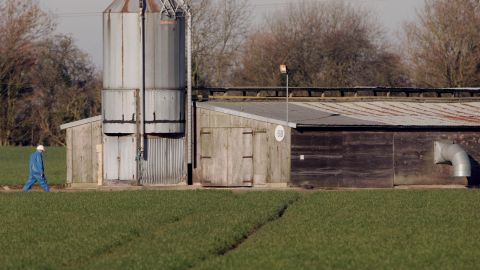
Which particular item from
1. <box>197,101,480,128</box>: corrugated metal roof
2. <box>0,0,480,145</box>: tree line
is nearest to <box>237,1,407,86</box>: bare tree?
<box>0,0,480,145</box>: tree line

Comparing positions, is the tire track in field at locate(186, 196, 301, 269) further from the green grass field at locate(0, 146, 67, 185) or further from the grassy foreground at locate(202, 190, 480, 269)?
the green grass field at locate(0, 146, 67, 185)

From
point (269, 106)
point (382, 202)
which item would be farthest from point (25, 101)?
point (382, 202)

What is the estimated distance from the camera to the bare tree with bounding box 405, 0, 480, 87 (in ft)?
290

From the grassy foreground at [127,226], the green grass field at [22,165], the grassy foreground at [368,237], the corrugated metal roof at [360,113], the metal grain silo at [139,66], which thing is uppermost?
the metal grain silo at [139,66]

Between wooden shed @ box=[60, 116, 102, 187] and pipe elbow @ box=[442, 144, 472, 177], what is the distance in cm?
1362

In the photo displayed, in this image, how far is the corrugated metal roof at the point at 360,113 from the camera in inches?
1818

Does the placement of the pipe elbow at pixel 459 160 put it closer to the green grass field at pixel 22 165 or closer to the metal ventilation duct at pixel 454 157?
the metal ventilation duct at pixel 454 157

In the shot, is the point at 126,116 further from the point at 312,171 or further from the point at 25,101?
the point at 25,101

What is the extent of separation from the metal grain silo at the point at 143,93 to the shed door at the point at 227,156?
1.04 metres

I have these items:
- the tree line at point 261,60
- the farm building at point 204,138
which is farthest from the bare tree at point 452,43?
the farm building at point 204,138

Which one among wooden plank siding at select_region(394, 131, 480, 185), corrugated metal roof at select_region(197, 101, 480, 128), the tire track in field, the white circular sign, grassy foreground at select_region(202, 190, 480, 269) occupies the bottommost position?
the tire track in field

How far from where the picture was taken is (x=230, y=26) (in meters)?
98.4

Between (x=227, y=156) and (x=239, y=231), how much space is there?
62.6 ft

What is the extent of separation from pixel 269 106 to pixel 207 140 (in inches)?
197
